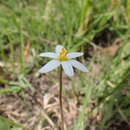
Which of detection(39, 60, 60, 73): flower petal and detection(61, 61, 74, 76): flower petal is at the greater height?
detection(39, 60, 60, 73): flower petal

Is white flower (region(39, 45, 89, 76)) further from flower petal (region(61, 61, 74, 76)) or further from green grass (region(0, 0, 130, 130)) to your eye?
green grass (region(0, 0, 130, 130))

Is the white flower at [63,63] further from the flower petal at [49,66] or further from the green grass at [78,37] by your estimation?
the green grass at [78,37]

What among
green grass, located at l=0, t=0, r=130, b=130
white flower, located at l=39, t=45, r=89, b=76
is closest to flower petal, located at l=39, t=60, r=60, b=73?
white flower, located at l=39, t=45, r=89, b=76

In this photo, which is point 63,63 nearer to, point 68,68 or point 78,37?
point 68,68

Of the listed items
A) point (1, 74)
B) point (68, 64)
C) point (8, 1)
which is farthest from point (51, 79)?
point (8, 1)

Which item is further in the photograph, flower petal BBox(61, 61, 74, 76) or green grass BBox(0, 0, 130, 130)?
green grass BBox(0, 0, 130, 130)

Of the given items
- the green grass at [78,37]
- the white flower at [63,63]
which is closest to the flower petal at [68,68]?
the white flower at [63,63]
